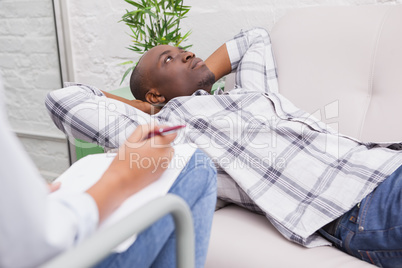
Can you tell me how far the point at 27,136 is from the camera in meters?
2.65

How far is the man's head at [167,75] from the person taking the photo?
4.80ft

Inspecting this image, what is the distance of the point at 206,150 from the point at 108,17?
1.34 meters

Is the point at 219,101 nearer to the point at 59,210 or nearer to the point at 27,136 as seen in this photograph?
the point at 59,210

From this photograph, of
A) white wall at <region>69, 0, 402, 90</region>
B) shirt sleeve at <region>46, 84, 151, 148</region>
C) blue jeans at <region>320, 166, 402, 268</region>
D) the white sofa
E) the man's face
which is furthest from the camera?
white wall at <region>69, 0, 402, 90</region>

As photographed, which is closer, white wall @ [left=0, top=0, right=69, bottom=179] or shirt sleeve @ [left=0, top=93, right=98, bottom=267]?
shirt sleeve @ [left=0, top=93, right=98, bottom=267]

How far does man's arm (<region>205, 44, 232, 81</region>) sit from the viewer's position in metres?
1.65

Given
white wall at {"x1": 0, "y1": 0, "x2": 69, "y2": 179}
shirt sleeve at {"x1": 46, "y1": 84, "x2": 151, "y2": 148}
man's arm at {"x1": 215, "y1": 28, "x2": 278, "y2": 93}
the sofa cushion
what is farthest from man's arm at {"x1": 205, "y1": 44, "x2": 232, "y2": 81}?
white wall at {"x1": 0, "y1": 0, "x2": 69, "y2": 179}

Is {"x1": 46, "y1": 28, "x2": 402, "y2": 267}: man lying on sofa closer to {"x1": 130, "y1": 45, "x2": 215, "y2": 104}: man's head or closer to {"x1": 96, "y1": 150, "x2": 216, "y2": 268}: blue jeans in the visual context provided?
{"x1": 130, "y1": 45, "x2": 215, "y2": 104}: man's head

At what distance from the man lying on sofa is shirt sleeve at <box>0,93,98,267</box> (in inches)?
29.2

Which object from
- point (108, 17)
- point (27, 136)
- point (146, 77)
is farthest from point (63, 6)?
point (146, 77)

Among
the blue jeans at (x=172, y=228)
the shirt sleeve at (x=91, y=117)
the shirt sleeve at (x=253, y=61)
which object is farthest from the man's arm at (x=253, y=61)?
the blue jeans at (x=172, y=228)

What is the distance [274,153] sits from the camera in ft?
4.00

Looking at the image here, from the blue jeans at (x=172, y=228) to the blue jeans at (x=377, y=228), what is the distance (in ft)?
1.49

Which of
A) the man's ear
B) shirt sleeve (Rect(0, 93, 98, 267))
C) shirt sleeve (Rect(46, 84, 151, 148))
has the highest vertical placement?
shirt sleeve (Rect(0, 93, 98, 267))
